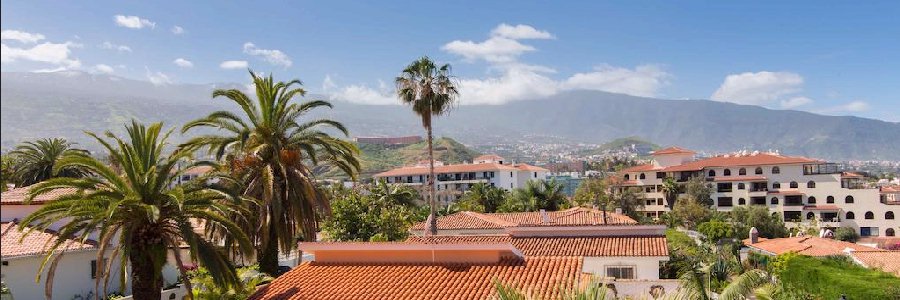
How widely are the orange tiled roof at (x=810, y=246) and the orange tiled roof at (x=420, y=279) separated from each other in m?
27.6

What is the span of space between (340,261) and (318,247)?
28.2 inches

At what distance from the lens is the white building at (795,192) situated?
3629 inches

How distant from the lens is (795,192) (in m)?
97.2

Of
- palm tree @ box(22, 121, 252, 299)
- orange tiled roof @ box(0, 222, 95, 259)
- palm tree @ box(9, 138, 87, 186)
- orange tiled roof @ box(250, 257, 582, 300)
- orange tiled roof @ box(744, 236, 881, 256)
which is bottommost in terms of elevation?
orange tiled roof @ box(744, 236, 881, 256)

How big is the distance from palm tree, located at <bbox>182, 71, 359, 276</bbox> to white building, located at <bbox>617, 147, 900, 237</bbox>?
78.6 m

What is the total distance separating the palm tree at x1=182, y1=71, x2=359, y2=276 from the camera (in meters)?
23.2

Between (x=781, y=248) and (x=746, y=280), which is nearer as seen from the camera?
(x=746, y=280)

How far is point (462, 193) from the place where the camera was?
13338 cm

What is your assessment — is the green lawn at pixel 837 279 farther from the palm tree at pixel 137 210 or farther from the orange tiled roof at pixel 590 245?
the palm tree at pixel 137 210

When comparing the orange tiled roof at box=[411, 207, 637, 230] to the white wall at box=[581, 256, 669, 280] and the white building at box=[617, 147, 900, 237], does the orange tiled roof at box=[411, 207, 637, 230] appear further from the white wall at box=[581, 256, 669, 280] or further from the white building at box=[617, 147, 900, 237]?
the white building at box=[617, 147, 900, 237]

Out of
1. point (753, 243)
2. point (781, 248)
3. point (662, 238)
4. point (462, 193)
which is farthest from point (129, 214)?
point (462, 193)

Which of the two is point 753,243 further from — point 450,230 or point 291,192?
point 291,192

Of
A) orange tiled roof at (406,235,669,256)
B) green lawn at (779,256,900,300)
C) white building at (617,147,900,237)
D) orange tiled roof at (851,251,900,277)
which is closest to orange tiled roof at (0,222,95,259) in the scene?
orange tiled roof at (406,235,669,256)

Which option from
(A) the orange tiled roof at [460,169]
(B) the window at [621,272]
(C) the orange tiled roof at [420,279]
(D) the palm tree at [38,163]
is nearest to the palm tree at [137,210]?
(C) the orange tiled roof at [420,279]
